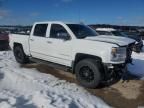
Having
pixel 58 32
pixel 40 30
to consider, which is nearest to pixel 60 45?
pixel 58 32

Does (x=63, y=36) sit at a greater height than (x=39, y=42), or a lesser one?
greater

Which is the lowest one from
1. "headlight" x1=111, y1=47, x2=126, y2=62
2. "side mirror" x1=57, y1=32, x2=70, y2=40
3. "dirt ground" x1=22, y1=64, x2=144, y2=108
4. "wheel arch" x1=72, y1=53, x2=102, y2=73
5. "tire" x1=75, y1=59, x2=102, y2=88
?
"dirt ground" x1=22, y1=64, x2=144, y2=108

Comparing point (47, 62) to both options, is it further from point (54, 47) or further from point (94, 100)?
point (94, 100)

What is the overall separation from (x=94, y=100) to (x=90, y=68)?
3.87ft

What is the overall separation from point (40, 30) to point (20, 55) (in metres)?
1.94

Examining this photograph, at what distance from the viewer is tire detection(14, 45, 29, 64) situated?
33.3ft

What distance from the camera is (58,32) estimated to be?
321 inches

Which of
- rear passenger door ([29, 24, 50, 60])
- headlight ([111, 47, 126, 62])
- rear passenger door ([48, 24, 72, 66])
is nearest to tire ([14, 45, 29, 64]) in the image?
rear passenger door ([29, 24, 50, 60])

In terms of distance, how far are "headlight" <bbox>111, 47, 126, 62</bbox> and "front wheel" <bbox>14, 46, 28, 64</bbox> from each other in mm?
4738

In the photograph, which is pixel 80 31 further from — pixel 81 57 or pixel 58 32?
pixel 81 57

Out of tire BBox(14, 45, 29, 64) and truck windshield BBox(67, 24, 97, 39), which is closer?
truck windshield BBox(67, 24, 97, 39)

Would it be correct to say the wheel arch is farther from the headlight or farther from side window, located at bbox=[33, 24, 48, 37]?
side window, located at bbox=[33, 24, 48, 37]

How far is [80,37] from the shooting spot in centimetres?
757

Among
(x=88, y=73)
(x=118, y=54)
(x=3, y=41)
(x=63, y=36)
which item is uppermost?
(x=63, y=36)
